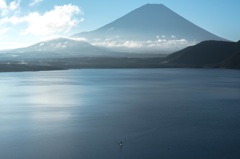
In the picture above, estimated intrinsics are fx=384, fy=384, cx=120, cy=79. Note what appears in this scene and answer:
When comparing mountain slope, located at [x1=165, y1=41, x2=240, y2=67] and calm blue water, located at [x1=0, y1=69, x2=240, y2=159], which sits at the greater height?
mountain slope, located at [x1=165, y1=41, x2=240, y2=67]

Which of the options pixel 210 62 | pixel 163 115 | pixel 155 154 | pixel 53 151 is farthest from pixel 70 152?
pixel 210 62

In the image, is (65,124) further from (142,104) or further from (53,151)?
(142,104)

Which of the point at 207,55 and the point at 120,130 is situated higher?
the point at 207,55

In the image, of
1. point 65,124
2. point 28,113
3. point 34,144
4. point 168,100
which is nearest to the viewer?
point 34,144

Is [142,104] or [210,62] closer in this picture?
[142,104]

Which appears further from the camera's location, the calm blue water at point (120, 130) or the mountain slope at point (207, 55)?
the mountain slope at point (207, 55)

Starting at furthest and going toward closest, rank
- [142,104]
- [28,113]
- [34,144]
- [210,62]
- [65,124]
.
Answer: [210,62] → [142,104] → [28,113] → [65,124] → [34,144]

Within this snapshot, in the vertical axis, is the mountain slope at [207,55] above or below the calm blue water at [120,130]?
above

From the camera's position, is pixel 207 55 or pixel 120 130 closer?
pixel 120 130
